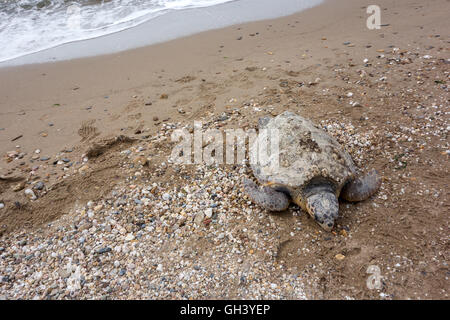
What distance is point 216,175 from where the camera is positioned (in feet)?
10.8

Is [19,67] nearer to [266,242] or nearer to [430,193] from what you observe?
[266,242]

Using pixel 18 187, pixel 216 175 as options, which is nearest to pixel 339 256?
pixel 216 175

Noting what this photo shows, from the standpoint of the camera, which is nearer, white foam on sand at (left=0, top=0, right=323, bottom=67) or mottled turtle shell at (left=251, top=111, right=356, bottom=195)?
mottled turtle shell at (left=251, top=111, right=356, bottom=195)

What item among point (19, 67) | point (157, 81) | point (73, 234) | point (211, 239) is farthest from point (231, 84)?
point (19, 67)

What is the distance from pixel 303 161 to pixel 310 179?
22cm

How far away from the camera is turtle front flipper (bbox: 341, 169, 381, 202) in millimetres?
2758

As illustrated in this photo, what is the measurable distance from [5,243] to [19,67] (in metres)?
5.12

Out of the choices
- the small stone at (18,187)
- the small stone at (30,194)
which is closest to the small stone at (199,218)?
the small stone at (30,194)

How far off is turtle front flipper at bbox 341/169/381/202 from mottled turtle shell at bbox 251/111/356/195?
10 centimetres

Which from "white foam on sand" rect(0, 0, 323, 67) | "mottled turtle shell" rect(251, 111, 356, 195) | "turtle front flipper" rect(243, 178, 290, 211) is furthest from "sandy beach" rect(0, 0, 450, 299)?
"white foam on sand" rect(0, 0, 323, 67)

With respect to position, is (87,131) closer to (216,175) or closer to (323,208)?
(216,175)

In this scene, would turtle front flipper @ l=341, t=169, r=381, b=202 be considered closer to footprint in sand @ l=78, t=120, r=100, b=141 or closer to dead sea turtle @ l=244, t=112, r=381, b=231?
dead sea turtle @ l=244, t=112, r=381, b=231

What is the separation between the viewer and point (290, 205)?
2.89m

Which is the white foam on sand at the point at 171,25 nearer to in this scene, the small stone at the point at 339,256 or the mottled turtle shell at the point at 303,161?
the mottled turtle shell at the point at 303,161
